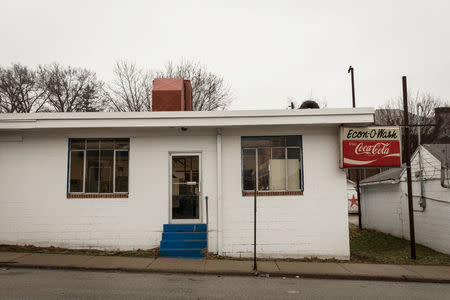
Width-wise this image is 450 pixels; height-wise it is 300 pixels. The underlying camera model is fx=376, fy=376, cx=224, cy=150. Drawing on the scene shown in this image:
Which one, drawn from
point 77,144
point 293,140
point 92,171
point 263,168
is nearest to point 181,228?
point 263,168

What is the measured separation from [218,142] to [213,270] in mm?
3588

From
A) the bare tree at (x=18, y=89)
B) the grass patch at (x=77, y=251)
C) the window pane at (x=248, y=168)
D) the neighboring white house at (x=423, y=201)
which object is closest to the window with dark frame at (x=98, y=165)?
the grass patch at (x=77, y=251)

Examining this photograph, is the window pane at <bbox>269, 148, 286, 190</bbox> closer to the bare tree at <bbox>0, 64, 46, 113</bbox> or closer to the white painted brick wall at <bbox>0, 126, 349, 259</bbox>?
the white painted brick wall at <bbox>0, 126, 349, 259</bbox>

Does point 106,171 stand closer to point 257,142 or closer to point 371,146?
point 257,142

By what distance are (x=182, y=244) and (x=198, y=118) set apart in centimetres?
341

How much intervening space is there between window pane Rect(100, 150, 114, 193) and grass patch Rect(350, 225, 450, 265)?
7133 millimetres

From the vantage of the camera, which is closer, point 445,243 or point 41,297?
point 41,297

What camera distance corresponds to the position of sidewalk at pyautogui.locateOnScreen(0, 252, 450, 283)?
8.40 meters

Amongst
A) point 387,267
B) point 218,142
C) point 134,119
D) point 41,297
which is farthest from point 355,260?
point 41,297

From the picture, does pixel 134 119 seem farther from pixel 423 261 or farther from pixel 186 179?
pixel 423 261

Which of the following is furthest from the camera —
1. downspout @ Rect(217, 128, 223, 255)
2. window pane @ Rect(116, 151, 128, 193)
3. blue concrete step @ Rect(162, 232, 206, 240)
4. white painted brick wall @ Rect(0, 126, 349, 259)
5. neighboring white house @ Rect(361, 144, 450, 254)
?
neighboring white house @ Rect(361, 144, 450, 254)

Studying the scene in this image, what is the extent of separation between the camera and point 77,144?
1087 cm

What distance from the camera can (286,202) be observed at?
413 inches

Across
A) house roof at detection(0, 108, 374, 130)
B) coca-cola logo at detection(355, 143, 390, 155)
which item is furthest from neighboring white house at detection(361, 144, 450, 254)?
house roof at detection(0, 108, 374, 130)
